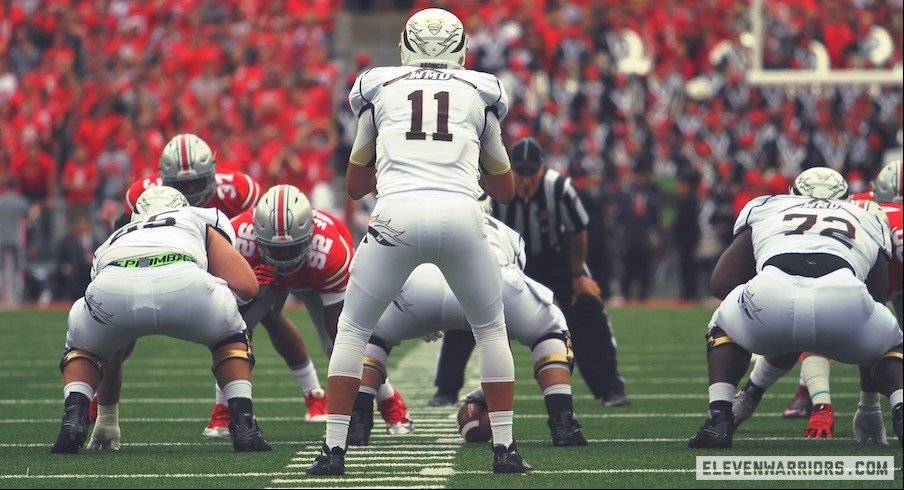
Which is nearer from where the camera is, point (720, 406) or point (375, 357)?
point (720, 406)

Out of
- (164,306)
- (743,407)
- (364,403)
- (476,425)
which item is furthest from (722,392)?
(164,306)

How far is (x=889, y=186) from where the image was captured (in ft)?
27.8

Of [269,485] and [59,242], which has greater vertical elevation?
[269,485]

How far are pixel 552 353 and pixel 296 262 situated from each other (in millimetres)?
1240

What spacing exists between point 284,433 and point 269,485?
2.12 m

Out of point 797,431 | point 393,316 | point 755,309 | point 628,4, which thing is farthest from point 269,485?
point 628,4

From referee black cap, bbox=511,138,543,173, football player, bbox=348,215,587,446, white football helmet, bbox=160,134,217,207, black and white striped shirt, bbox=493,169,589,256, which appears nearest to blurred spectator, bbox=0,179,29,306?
black and white striped shirt, bbox=493,169,589,256

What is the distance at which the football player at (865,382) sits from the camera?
712cm

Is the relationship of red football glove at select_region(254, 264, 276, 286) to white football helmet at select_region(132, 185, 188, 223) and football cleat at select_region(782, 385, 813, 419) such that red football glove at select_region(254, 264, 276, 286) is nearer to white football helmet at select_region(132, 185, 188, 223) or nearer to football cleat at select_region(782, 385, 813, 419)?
white football helmet at select_region(132, 185, 188, 223)

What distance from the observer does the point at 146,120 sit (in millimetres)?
20016

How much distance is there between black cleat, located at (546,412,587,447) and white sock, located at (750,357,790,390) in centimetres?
91

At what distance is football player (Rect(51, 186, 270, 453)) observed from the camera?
6801mm

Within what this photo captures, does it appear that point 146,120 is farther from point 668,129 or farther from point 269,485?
point 269,485

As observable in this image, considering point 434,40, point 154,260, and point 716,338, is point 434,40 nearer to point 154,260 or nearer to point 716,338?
point 154,260
